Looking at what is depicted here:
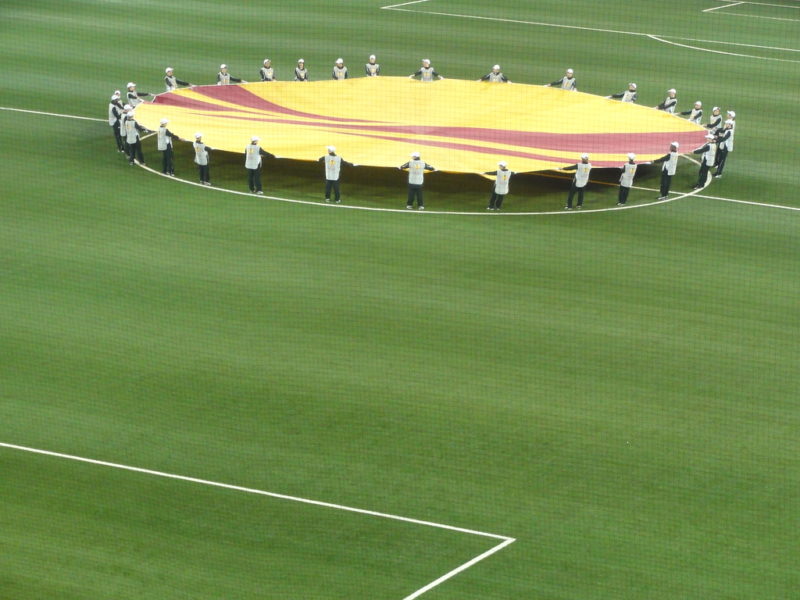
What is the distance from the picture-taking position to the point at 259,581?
54.6 ft

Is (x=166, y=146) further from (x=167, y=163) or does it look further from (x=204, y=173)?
(x=204, y=173)

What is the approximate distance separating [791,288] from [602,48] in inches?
1118

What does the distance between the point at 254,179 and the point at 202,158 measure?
63.3 inches

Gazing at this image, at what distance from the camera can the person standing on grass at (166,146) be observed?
3353 centimetres

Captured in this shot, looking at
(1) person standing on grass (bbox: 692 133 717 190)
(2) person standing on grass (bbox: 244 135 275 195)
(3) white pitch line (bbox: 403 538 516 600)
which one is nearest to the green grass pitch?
(3) white pitch line (bbox: 403 538 516 600)

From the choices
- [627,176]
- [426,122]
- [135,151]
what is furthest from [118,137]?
[627,176]

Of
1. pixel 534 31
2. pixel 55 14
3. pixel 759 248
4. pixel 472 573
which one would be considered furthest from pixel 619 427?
pixel 55 14

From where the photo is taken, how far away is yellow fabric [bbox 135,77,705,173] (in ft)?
111

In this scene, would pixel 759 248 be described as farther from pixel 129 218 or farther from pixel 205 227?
pixel 129 218

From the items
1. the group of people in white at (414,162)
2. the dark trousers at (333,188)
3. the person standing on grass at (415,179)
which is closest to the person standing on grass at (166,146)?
the group of people in white at (414,162)

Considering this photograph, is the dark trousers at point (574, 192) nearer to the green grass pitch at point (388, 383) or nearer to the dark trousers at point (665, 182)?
the green grass pitch at point (388, 383)

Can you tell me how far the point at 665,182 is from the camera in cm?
3378

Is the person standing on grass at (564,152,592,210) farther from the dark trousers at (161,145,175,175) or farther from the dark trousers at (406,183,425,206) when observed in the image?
the dark trousers at (161,145,175,175)

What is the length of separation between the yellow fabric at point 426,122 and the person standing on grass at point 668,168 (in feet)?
2.80
